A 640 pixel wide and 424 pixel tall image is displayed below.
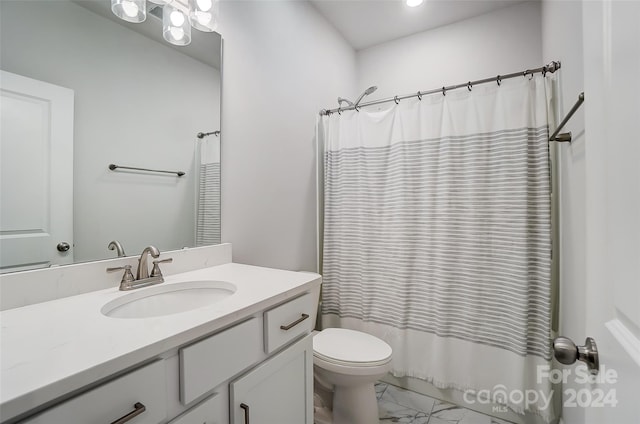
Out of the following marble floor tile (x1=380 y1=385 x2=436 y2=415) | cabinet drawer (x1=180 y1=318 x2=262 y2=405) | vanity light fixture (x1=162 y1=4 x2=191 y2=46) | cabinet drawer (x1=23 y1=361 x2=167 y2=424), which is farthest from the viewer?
marble floor tile (x1=380 y1=385 x2=436 y2=415)

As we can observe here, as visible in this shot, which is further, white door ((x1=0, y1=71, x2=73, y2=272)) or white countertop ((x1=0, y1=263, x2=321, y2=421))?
white door ((x1=0, y1=71, x2=73, y2=272))

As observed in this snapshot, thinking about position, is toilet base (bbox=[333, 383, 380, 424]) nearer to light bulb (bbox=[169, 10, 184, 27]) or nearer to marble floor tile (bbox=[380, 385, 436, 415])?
marble floor tile (bbox=[380, 385, 436, 415])

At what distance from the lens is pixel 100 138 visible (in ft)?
3.36

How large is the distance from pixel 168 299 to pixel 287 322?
18.2 inches

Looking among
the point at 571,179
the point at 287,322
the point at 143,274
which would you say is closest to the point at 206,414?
the point at 287,322

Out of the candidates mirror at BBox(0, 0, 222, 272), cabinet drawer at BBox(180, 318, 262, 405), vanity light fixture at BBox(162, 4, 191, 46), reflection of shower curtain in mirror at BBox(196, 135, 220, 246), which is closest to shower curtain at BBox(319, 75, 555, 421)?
reflection of shower curtain in mirror at BBox(196, 135, 220, 246)

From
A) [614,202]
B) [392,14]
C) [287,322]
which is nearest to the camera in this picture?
[614,202]

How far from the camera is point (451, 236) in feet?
5.55

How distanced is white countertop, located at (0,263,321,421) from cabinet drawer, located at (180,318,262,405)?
0.03 m

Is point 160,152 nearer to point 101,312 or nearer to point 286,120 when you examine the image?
point 101,312

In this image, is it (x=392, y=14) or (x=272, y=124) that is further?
(x=392, y=14)

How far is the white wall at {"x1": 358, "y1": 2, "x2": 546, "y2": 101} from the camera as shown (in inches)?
81.3

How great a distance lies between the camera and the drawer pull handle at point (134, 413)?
537mm

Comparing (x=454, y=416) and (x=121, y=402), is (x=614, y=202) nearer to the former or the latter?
(x=121, y=402)
